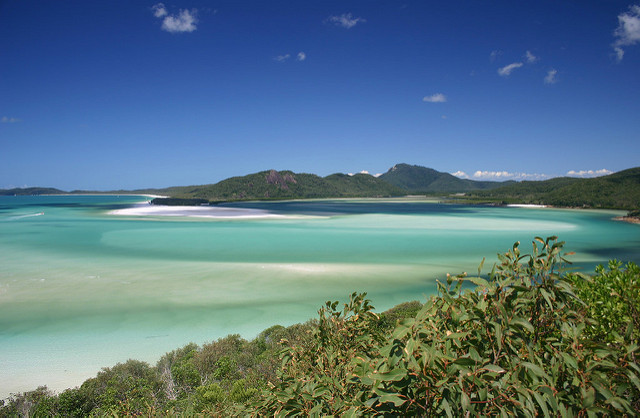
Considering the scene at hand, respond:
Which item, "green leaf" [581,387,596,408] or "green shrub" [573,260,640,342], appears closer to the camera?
"green leaf" [581,387,596,408]

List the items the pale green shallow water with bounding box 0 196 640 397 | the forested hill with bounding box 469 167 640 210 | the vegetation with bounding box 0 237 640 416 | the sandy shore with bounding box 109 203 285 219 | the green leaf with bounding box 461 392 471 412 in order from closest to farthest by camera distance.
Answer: the green leaf with bounding box 461 392 471 412 → the vegetation with bounding box 0 237 640 416 → the pale green shallow water with bounding box 0 196 640 397 → the sandy shore with bounding box 109 203 285 219 → the forested hill with bounding box 469 167 640 210

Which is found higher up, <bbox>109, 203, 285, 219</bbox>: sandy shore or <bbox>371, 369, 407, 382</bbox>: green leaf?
<bbox>371, 369, 407, 382</bbox>: green leaf

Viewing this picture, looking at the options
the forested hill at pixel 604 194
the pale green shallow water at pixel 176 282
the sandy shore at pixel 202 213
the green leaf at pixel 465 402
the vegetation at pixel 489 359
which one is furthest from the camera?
the forested hill at pixel 604 194

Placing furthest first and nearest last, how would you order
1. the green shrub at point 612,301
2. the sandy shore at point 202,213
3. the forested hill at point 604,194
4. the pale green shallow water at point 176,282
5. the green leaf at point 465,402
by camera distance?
the forested hill at point 604,194
the sandy shore at point 202,213
the pale green shallow water at point 176,282
the green shrub at point 612,301
the green leaf at point 465,402

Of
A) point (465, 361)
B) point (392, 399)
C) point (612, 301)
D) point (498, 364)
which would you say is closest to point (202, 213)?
point (612, 301)

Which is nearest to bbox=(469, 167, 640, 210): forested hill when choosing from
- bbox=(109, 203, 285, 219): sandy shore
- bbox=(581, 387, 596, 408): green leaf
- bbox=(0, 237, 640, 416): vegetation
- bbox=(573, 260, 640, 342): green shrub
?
bbox=(109, 203, 285, 219): sandy shore

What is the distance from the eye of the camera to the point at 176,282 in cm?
1942

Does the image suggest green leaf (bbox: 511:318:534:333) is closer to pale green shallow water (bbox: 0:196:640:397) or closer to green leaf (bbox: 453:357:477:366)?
green leaf (bbox: 453:357:477:366)

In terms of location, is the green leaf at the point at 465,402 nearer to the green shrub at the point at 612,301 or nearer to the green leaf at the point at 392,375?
the green leaf at the point at 392,375

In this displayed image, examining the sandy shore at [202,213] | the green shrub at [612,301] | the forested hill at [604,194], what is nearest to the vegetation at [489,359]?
the green shrub at [612,301]

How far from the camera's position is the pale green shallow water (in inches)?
450

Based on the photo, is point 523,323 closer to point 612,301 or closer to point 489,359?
point 489,359

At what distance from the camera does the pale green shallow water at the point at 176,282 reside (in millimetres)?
11438

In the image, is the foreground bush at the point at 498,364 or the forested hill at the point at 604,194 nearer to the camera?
the foreground bush at the point at 498,364
